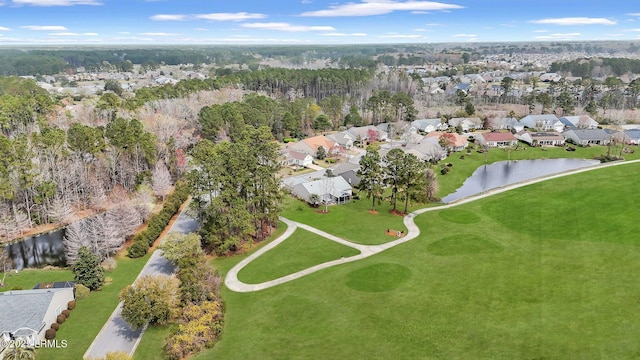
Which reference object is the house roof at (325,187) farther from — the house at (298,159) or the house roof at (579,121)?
the house roof at (579,121)

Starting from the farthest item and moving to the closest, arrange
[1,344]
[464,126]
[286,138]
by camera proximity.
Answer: [464,126] < [286,138] < [1,344]

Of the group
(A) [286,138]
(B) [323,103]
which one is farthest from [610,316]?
(B) [323,103]

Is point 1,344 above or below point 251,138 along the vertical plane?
below

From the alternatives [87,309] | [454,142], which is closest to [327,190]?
[87,309]

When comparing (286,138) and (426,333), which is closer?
(426,333)

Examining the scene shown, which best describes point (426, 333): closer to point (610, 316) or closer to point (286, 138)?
point (610, 316)

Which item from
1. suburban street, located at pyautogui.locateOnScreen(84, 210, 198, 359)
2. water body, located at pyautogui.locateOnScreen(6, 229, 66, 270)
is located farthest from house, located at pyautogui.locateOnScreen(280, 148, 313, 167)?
suburban street, located at pyautogui.locateOnScreen(84, 210, 198, 359)

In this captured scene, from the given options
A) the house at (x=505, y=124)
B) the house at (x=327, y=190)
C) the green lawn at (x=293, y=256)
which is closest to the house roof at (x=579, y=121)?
the house at (x=505, y=124)

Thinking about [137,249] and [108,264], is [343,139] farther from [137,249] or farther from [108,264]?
[108,264]
